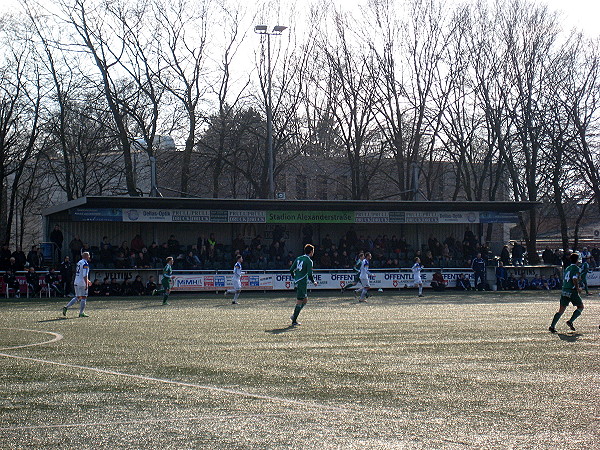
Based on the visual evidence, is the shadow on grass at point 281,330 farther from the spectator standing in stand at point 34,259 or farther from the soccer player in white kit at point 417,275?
the spectator standing in stand at point 34,259

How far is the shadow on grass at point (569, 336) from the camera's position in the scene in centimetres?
1448

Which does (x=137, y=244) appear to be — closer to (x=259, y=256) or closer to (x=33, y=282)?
(x=33, y=282)

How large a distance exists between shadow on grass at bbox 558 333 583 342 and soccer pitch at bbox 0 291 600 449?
7 centimetres

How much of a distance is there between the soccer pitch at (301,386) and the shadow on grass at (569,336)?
0.22 feet

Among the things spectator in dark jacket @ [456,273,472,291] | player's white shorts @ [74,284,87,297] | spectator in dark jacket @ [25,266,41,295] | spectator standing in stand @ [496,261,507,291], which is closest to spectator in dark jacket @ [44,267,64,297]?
spectator in dark jacket @ [25,266,41,295]

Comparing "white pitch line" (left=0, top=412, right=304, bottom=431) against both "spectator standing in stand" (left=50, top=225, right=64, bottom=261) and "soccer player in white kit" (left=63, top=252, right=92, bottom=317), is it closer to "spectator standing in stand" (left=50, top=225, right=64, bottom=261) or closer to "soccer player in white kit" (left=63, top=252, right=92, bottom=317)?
"soccer player in white kit" (left=63, top=252, right=92, bottom=317)

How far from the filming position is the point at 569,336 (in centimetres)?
1505

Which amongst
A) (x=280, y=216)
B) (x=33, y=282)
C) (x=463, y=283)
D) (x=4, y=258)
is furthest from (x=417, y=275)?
(x=4, y=258)

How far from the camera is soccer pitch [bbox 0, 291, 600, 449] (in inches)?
272

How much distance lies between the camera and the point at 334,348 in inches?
508

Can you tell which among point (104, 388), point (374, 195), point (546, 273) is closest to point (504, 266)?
point (546, 273)

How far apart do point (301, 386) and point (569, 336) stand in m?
7.94

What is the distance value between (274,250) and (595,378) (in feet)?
93.1

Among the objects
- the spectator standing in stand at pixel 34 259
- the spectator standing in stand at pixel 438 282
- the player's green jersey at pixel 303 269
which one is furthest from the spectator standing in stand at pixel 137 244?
the player's green jersey at pixel 303 269
